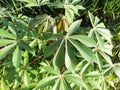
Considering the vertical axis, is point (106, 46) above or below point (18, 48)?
below

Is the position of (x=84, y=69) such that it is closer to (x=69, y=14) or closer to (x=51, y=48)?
(x=69, y=14)

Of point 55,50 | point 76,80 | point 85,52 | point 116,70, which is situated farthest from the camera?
point 116,70

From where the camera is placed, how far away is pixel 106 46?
1.86 meters

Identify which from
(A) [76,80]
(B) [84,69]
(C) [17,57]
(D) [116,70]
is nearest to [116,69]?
(D) [116,70]

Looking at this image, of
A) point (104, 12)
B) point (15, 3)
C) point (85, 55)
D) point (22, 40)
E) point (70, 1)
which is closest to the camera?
point (85, 55)

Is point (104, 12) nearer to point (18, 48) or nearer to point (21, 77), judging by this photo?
point (21, 77)

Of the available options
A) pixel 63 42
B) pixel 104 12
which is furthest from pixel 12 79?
pixel 104 12

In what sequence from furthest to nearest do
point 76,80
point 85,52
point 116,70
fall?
point 116,70, point 76,80, point 85,52

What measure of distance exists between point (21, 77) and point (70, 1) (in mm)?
637

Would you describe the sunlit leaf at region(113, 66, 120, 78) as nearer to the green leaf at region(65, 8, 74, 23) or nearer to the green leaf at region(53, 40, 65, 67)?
the green leaf at region(65, 8, 74, 23)

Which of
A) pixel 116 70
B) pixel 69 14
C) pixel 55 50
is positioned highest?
pixel 69 14

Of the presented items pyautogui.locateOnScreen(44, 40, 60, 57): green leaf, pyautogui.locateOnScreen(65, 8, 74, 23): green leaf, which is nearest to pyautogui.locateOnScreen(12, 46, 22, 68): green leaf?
pyautogui.locateOnScreen(44, 40, 60, 57): green leaf

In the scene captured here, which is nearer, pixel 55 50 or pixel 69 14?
pixel 55 50

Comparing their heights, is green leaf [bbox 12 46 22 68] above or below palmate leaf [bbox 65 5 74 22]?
below
